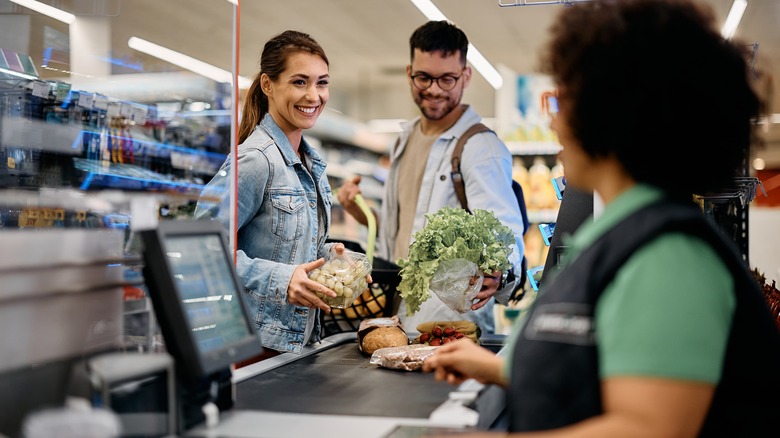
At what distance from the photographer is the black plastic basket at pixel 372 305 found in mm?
3348

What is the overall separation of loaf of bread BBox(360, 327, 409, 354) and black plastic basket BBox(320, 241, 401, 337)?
2.52 feet

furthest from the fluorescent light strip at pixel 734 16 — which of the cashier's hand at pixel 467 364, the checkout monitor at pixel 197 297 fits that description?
the checkout monitor at pixel 197 297

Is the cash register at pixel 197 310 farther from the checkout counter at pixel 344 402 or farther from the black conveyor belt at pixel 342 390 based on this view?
the black conveyor belt at pixel 342 390

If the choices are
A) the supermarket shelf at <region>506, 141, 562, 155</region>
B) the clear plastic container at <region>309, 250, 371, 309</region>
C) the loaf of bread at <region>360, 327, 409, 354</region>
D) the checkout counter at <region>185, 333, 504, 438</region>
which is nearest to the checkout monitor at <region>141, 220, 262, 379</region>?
the checkout counter at <region>185, 333, 504, 438</region>

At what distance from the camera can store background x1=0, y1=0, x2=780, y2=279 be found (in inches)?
94.2

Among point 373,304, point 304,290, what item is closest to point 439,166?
point 373,304

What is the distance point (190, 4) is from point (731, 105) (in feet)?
5.14

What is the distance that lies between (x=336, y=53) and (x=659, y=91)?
10.5 m

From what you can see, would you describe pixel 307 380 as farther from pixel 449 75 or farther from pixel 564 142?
pixel 449 75

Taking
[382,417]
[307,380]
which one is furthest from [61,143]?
[382,417]

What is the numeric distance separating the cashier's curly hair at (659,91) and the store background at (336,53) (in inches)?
1.3

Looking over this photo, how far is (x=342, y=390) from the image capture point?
197 cm

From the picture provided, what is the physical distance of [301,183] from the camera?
276cm

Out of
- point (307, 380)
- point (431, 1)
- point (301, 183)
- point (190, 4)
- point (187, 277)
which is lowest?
point (307, 380)
